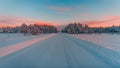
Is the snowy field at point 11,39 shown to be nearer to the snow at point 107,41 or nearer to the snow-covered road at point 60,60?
the snow at point 107,41

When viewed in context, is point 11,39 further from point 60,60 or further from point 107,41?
point 60,60

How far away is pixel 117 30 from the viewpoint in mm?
175250

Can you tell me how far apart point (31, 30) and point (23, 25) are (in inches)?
486

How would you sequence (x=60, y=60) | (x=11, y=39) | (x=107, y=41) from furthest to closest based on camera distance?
(x=11, y=39), (x=107, y=41), (x=60, y=60)

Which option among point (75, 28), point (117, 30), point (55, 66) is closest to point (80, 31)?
point (75, 28)

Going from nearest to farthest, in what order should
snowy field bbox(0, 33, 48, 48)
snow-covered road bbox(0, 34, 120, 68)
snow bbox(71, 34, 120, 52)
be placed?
snow-covered road bbox(0, 34, 120, 68) → snow bbox(71, 34, 120, 52) → snowy field bbox(0, 33, 48, 48)

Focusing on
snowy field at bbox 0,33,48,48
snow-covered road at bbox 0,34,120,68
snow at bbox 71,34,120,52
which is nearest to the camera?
snow-covered road at bbox 0,34,120,68

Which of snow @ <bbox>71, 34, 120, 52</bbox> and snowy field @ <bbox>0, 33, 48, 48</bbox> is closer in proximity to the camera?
snow @ <bbox>71, 34, 120, 52</bbox>

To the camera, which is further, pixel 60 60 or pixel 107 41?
pixel 107 41

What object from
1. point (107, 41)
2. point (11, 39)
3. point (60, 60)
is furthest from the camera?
point (11, 39)

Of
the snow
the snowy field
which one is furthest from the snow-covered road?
the snowy field

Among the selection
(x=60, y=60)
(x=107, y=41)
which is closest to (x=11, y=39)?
(x=107, y=41)

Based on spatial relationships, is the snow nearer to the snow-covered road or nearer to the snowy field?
the snow-covered road

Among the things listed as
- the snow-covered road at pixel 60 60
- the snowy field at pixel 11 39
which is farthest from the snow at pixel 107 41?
the snowy field at pixel 11 39
